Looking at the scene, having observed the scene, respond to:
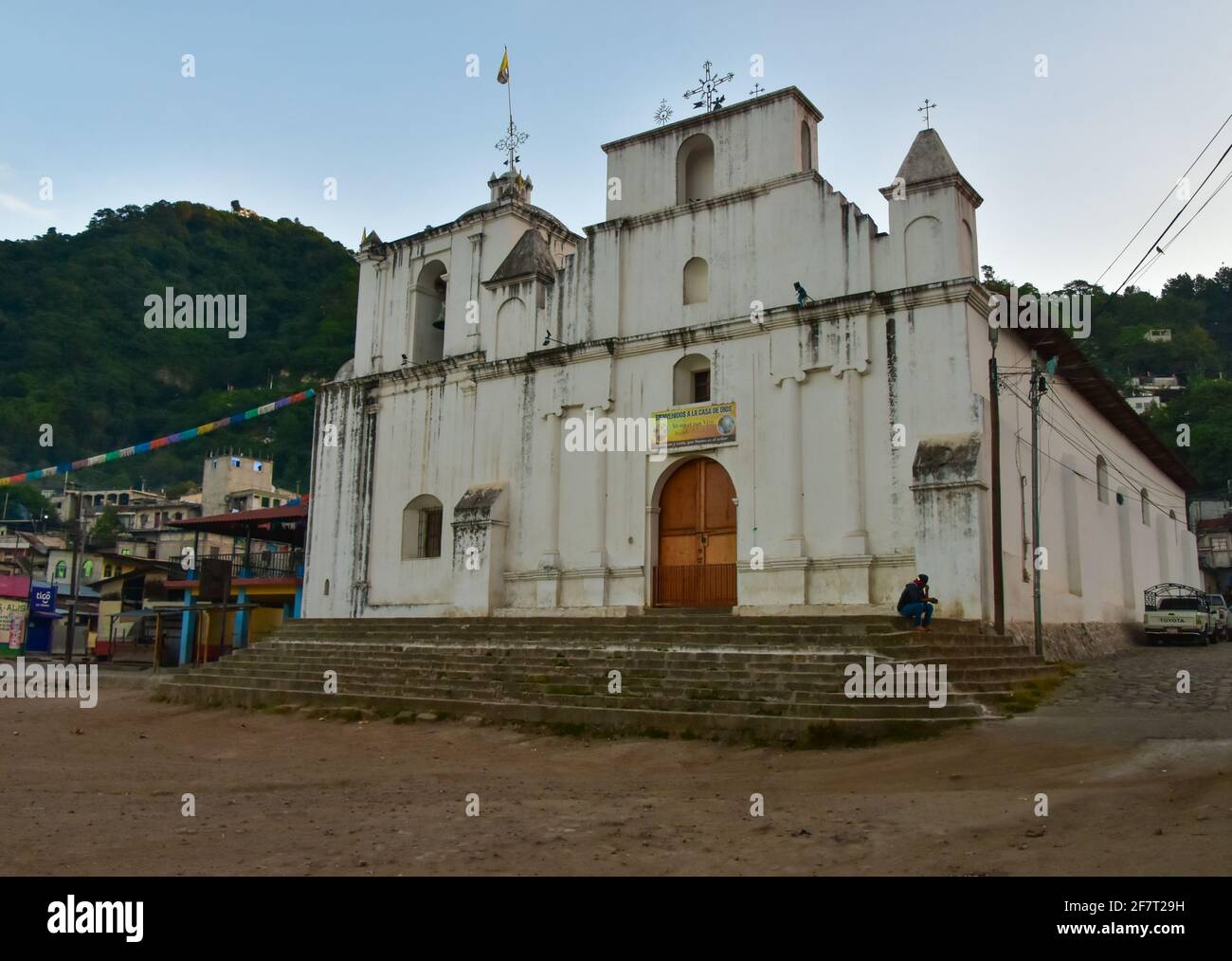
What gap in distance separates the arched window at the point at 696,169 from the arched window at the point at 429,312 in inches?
241

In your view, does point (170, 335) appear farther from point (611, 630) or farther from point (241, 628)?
point (611, 630)

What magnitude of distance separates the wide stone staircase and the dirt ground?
47 cm

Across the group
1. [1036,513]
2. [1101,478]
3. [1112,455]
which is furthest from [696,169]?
[1112,455]

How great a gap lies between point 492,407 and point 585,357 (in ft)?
7.86

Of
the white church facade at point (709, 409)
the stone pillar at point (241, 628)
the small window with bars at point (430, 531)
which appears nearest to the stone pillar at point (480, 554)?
the white church facade at point (709, 409)

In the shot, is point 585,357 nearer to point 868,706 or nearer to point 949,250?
point 949,250

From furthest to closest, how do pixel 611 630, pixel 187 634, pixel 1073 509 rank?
pixel 187 634
pixel 1073 509
pixel 611 630

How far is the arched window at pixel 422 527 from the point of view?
21312 mm

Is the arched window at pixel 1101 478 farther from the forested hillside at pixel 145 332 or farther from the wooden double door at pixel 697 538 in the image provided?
the forested hillside at pixel 145 332

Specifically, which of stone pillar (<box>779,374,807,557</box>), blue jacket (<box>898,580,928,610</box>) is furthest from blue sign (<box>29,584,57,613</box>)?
blue jacket (<box>898,580,928,610</box>)

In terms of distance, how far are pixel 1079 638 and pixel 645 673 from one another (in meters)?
8.96

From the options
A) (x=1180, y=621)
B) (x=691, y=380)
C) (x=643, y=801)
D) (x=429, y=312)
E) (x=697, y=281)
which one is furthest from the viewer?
(x=429, y=312)

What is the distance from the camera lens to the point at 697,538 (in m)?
17.9

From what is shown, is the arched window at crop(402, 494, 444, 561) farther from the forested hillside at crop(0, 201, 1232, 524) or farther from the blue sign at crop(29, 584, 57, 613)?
the forested hillside at crop(0, 201, 1232, 524)
